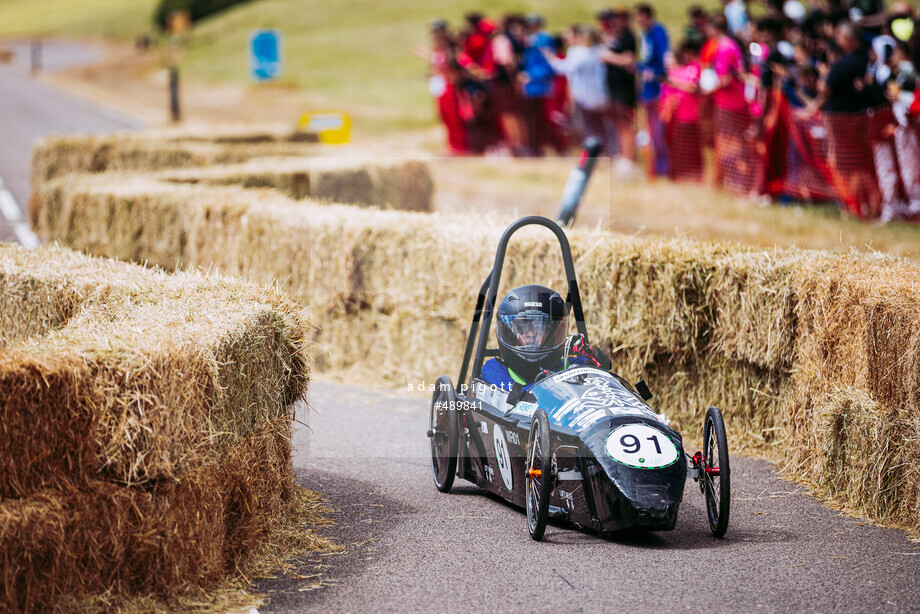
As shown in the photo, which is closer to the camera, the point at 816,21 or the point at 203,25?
the point at 816,21

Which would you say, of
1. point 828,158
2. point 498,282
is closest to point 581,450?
point 498,282

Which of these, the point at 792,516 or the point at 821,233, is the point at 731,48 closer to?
the point at 821,233

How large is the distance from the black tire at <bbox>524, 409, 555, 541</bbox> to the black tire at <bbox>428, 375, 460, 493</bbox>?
860 mm

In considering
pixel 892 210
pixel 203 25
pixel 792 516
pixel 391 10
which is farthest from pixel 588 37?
pixel 203 25

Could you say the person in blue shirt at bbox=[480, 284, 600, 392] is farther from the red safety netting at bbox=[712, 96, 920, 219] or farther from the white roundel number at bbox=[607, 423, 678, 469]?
the red safety netting at bbox=[712, 96, 920, 219]

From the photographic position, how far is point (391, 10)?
6450cm

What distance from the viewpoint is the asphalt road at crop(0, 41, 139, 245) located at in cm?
1867

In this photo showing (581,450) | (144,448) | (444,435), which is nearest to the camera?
(144,448)

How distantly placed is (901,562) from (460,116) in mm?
18533

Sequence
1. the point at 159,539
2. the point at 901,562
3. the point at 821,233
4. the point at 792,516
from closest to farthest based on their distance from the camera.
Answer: the point at 159,539 → the point at 901,562 → the point at 792,516 → the point at 821,233

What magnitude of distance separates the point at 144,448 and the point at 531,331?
267 centimetres

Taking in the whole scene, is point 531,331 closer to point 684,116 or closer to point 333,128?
point 684,116

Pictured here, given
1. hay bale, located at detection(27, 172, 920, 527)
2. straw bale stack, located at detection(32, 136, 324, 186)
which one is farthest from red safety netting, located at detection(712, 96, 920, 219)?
hay bale, located at detection(27, 172, 920, 527)

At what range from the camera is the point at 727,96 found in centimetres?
1781
